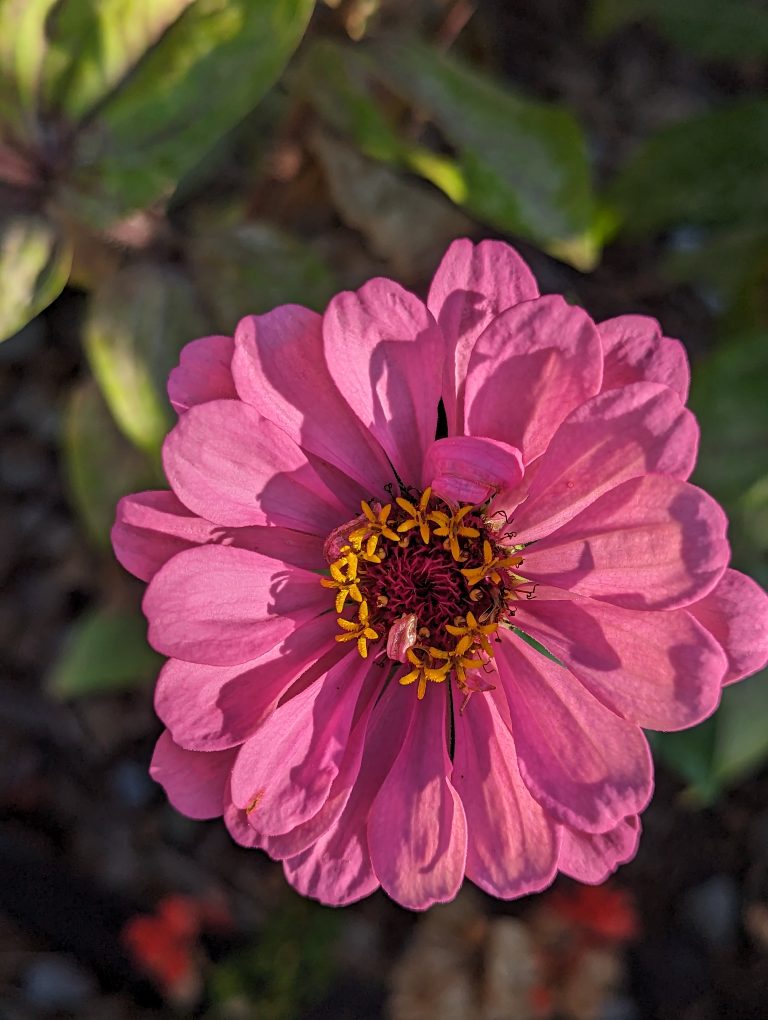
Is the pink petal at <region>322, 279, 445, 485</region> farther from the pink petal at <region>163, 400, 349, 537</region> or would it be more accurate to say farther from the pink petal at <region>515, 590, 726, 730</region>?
the pink petal at <region>515, 590, 726, 730</region>

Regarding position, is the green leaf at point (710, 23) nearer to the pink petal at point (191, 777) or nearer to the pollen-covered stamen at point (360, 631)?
the pollen-covered stamen at point (360, 631)

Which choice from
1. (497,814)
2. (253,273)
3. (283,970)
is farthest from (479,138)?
(283,970)

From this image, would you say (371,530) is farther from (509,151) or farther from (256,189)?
(256,189)

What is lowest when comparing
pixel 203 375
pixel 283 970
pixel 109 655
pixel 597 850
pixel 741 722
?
pixel 283 970

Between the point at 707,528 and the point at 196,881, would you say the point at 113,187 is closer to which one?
the point at 707,528

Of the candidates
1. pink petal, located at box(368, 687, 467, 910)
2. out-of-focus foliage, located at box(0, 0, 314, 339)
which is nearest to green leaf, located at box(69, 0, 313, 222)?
out-of-focus foliage, located at box(0, 0, 314, 339)
